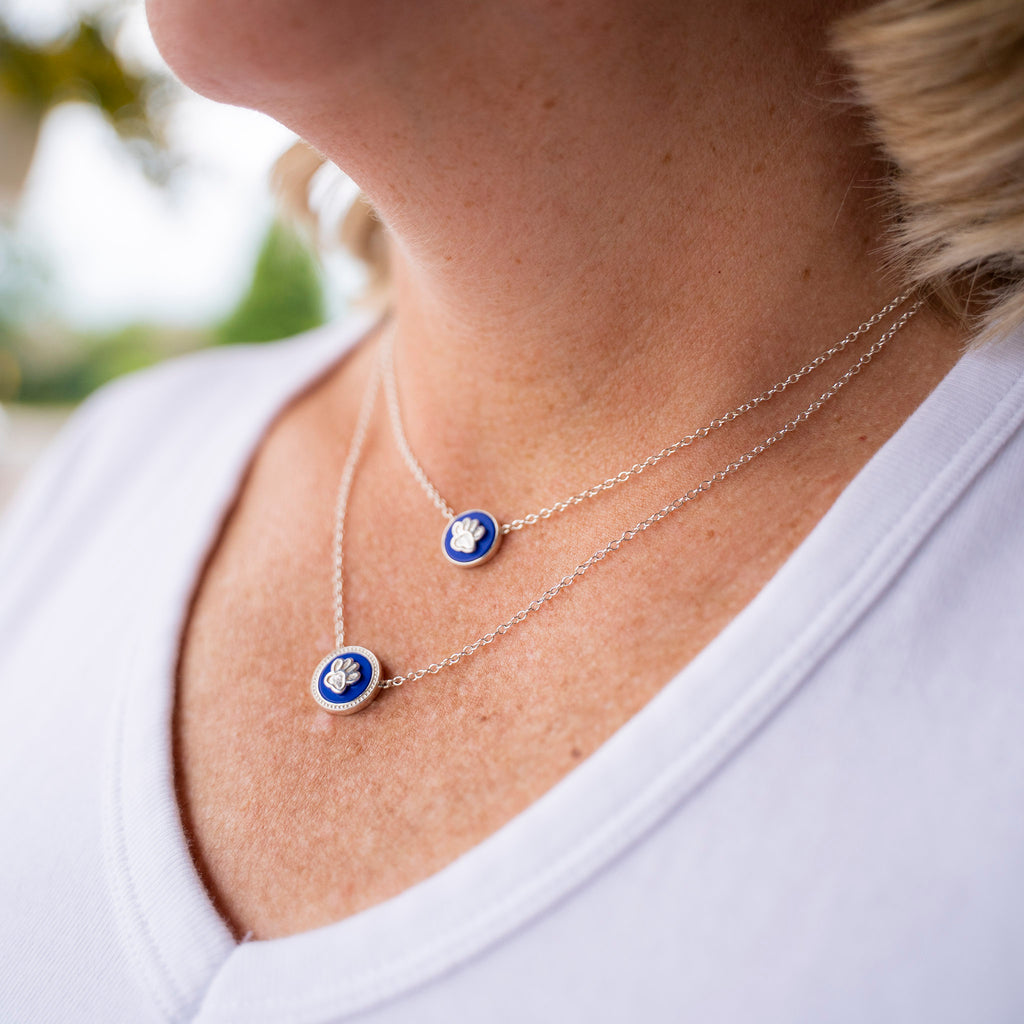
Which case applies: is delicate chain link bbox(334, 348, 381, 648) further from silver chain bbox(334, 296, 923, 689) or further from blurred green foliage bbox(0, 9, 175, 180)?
blurred green foliage bbox(0, 9, 175, 180)

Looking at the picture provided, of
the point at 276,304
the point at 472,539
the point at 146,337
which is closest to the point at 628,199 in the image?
the point at 472,539

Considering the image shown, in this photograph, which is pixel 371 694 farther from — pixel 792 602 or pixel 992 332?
pixel 992 332

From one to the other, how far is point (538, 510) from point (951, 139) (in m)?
0.72

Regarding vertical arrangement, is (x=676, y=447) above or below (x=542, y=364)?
below

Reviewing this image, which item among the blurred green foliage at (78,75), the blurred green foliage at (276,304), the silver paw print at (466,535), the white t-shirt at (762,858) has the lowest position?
the blurred green foliage at (276,304)

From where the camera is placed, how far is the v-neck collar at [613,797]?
920mm

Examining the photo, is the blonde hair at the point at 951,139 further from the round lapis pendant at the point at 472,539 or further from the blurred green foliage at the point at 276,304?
the blurred green foliage at the point at 276,304

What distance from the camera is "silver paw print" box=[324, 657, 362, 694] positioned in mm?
1189

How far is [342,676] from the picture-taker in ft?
3.92

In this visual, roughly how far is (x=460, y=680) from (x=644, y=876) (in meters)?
0.37

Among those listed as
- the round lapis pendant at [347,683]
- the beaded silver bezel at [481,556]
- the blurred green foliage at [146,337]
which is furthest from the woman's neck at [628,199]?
the blurred green foliage at [146,337]

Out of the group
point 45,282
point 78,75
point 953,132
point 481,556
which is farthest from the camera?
point 45,282

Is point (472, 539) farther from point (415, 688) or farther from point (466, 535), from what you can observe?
point (415, 688)

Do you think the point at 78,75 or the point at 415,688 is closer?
the point at 415,688
